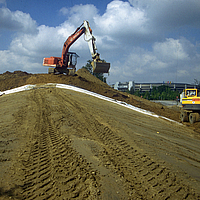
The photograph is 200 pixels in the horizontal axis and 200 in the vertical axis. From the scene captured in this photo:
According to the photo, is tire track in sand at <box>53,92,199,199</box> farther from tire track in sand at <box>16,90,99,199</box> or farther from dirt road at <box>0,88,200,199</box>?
tire track in sand at <box>16,90,99,199</box>

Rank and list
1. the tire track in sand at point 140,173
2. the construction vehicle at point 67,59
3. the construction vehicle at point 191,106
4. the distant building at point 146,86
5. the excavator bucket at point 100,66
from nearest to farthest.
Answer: the tire track in sand at point 140,173 → the construction vehicle at point 191,106 → the excavator bucket at point 100,66 → the construction vehicle at point 67,59 → the distant building at point 146,86

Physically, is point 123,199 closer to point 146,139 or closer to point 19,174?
point 19,174

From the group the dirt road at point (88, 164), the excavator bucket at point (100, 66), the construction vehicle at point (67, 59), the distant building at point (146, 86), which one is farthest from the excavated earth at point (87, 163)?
the distant building at point (146, 86)

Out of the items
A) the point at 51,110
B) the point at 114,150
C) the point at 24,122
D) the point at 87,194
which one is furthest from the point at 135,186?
the point at 51,110

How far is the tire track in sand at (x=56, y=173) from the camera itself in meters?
3.29

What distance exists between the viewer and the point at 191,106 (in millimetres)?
13773

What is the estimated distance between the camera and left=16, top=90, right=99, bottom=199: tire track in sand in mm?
3295

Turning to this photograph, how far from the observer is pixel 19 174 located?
373 cm

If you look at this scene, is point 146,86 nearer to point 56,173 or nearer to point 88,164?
point 88,164

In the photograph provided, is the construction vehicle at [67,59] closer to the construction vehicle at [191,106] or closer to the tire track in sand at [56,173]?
the construction vehicle at [191,106]

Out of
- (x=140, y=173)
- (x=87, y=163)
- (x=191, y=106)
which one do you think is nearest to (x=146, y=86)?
(x=191, y=106)

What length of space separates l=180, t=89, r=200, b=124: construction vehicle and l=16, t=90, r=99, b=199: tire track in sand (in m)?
11.3

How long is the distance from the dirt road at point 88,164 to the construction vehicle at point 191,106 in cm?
721

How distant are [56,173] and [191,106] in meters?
12.7
